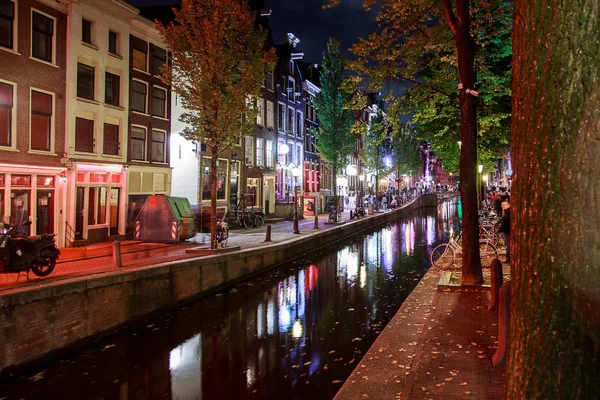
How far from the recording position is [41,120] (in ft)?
60.4

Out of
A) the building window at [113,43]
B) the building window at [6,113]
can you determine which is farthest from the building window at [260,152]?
the building window at [6,113]

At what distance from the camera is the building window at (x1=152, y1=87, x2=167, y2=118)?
25.1 metres

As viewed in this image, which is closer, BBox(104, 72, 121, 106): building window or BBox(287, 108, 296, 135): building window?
BBox(104, 72, 121, 106): building window

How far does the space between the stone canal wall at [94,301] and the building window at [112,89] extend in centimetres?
1033

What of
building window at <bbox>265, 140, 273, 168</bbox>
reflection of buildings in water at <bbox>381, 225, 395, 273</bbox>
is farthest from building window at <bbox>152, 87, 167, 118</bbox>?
reflection of buildings in water at <bbox>381, 225, 395, 273</bbox>

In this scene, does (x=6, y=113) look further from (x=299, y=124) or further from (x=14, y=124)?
(x=299, y=124)

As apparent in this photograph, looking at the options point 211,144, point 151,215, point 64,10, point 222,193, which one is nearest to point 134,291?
point 211,144

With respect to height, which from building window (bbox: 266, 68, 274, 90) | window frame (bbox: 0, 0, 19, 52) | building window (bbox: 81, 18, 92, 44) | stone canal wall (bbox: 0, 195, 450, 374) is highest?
building window (bbox: 266, 68, 274, 90)

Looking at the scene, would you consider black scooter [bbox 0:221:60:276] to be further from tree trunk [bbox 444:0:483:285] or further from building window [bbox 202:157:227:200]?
building window [bbox 202:157:227:200]

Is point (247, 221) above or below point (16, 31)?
below

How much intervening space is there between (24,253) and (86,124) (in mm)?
10899

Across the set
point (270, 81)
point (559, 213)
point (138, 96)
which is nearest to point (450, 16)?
point (559, 213)

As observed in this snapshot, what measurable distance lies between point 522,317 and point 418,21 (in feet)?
40.7

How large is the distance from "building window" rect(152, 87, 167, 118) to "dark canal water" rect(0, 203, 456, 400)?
12.6 metres
